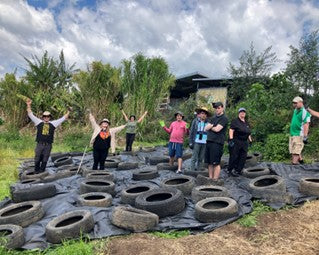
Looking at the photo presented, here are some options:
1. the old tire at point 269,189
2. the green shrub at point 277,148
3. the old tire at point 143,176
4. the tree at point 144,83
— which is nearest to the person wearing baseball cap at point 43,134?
the old tire at point 143,176

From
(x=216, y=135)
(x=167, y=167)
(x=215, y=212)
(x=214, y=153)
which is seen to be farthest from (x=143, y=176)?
(x=215, y=212)

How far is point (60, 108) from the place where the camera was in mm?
17406

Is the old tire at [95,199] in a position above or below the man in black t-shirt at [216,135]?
below

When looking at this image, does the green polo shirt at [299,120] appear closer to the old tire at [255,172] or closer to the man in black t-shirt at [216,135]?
the old tire at [255,172]

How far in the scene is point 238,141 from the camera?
6648 mm

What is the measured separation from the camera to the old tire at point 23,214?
4.52m

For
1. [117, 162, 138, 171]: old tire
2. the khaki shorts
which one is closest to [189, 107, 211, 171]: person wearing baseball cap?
[117, 162, 138, 171]: old tire

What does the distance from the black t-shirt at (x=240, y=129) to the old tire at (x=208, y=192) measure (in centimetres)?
165

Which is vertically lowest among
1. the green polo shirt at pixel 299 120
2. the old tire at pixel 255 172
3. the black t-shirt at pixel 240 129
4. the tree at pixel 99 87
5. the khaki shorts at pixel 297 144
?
the old tire at pixel 255 172

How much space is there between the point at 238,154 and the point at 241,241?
126 inches

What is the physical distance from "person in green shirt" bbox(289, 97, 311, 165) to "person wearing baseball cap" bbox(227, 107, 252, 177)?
1.48 meters

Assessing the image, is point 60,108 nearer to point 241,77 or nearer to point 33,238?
point 241,77

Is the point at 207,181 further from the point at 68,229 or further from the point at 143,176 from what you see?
the point at 68,229

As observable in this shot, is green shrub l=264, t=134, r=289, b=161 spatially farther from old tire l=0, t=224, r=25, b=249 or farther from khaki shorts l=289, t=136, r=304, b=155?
old tire l=0, t=224, r=25, b=249
